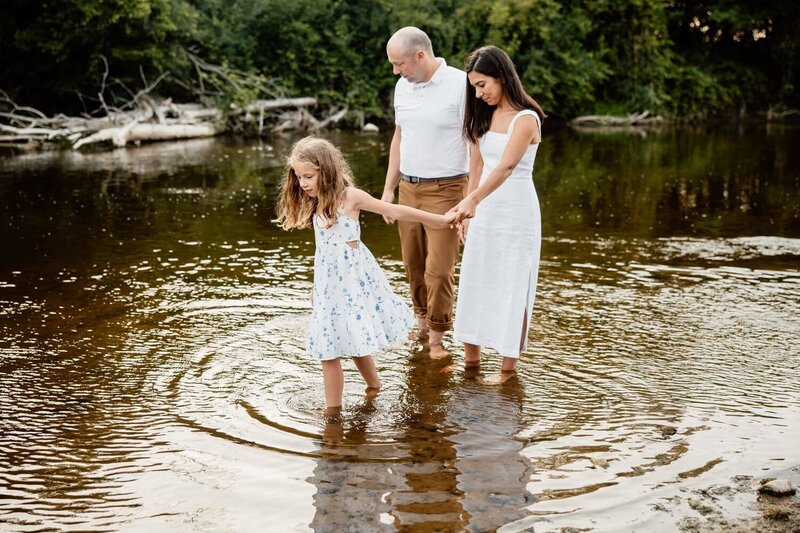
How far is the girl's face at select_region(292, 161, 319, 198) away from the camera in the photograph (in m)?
4.64

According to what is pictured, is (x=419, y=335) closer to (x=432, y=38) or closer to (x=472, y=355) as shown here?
(x=472, y=355)

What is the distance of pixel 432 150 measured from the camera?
5934 mm

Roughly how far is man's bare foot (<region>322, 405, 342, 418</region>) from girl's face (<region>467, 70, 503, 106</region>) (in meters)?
1.94

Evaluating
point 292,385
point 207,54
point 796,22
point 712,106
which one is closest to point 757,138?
point 712,106

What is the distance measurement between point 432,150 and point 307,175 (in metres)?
1.47

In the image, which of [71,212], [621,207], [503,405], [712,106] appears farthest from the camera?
[712,106]

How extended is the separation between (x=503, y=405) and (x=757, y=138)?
21.7 meters

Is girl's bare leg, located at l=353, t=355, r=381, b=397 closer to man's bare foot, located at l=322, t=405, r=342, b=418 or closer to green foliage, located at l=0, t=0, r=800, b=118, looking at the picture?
man's bare foot, located at l=322, t=405, r=342, b=418

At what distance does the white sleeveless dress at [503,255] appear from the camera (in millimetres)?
5223

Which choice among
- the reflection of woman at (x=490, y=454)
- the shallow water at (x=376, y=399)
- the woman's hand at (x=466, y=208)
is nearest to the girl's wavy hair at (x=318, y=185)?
the woman's hand at (x=466, y=208)

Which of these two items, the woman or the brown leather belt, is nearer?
the woman

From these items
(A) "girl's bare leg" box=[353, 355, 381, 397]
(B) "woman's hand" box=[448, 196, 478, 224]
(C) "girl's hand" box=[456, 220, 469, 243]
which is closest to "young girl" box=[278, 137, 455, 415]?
(A) "girl's bare leg" box=[353, 355, 381, 397]

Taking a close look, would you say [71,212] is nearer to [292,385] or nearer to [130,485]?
[292,385]

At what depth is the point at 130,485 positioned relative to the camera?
3.99m
